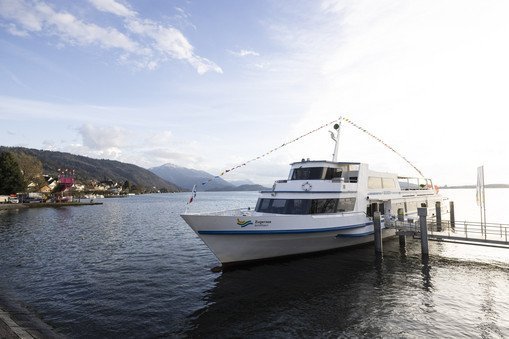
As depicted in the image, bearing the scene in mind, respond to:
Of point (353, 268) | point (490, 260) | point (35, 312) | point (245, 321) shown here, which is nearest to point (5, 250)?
point (35, 312)

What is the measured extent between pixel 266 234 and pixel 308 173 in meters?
6.72

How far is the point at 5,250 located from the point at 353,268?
2773cm

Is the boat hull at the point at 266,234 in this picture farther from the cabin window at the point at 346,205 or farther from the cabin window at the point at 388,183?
the cabin window at the point at 388,183

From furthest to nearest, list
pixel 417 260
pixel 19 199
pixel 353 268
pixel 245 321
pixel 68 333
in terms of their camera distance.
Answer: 1. pixel 19 199
2. pixel 417 260
3. pixel 353 268
4. pixel 245 321
5. pixel 68 333

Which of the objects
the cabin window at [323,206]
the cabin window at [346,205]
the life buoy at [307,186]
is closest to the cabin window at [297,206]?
the cabin window at [323,206]

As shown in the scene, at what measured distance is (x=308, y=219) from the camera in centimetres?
2000

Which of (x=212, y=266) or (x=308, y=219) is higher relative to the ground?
(x=308, y=219)

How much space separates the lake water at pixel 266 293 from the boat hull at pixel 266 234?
84 centimetres

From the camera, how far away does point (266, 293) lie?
49.2ft

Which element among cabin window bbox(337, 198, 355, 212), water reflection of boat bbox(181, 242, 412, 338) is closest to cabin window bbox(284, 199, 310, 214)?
cabin window bbox(337, 198, 355, 212)

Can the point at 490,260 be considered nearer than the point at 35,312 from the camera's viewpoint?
No

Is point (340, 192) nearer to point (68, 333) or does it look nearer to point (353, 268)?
point (353, 268)

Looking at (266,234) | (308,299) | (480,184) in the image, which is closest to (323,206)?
(266,234)

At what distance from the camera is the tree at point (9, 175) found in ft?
242
